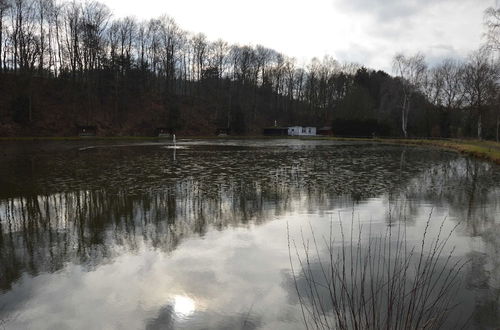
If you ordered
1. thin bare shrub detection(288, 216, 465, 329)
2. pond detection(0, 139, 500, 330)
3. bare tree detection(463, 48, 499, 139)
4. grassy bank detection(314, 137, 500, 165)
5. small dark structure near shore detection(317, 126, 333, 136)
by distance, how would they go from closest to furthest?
1. thin bare shrub detection(288, 216, 465, 329)
2. pond detection(0, 139, 500, 330)
3. grassy bank detection(314, 137, 500, 165)
4. bare tree detection(463, 48, 499, 139)
5. small dark structure near shore detection(317, 126, 333, 136)

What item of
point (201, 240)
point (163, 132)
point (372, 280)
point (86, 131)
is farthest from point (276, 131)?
point (372, 280)

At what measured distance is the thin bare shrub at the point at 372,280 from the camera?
4.51 metres

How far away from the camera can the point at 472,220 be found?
32.5ft

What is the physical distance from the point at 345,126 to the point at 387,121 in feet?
25.9

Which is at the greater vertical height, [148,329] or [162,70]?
[162,70]

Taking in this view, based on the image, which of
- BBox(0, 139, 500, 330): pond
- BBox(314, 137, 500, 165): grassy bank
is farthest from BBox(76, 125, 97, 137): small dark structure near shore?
BBox(314, 137, 500, 165): grassy bank

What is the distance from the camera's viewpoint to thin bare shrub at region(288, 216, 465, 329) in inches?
178

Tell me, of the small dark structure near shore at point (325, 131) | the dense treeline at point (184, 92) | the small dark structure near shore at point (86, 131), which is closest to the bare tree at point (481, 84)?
the dense treeline at point (184, 92)

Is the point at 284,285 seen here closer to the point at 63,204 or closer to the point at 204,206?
the point at 204,206

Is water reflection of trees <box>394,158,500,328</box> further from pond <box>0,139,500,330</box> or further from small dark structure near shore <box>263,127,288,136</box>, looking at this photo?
small dark structure near shore <box>263,127,288,136</box>

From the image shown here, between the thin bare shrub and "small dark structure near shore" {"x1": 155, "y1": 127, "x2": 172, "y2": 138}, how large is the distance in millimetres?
56452

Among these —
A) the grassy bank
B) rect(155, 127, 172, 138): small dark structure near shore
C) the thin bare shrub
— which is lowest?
the thin bare shrub

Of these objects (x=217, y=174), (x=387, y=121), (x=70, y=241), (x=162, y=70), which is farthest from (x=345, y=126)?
(x=70, y=241)

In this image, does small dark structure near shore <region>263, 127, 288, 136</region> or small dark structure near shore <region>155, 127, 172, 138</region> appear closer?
small dark structure near shore <region>155, 127, 172, 138</region>
